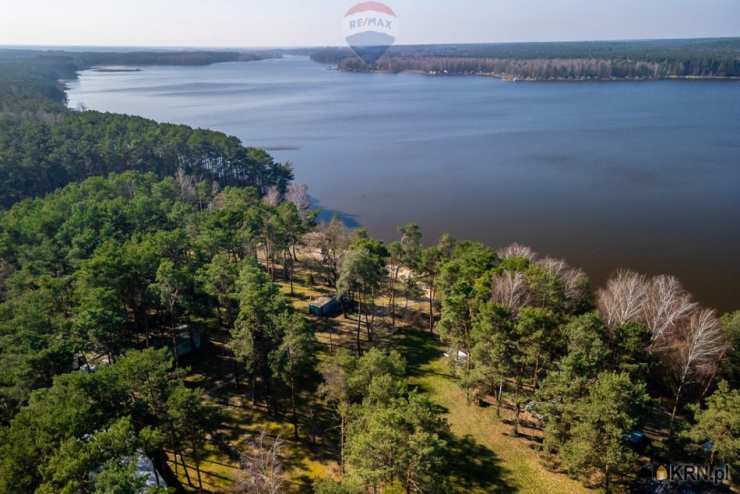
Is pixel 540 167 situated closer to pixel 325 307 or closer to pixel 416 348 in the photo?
pixel 325 307

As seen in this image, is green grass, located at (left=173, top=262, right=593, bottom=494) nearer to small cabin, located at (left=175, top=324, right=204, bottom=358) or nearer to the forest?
the forest

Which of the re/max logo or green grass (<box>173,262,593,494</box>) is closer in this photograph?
the re/max logo


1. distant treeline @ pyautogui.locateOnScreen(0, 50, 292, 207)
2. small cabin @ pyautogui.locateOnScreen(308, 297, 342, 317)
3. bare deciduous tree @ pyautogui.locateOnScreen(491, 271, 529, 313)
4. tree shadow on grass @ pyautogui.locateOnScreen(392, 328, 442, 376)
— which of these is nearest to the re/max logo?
bare deciduous tree @ pyautogui.locateOnScreen(491, 271, 529, 313)

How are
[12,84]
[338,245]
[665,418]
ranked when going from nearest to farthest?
[665,418] → [338,245] → [12,84]

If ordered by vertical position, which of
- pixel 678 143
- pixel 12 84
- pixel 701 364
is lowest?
pixel 701 364

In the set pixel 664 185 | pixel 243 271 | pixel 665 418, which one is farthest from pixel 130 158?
pixel 664 185

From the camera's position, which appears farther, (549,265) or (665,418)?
(549,265)

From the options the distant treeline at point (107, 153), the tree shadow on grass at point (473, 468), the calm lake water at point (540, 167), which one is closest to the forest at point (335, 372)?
the tree shadow on grass at point (473, 468)

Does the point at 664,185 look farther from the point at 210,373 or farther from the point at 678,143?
the point at 210,373

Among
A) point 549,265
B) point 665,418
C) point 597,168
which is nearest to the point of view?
point 665,418
